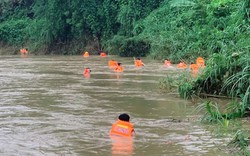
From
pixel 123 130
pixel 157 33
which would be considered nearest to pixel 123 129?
pixel 123 130

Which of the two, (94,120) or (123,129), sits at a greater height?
(123,129)

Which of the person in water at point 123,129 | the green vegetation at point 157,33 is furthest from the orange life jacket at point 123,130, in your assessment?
the green vegetation at point 157,33

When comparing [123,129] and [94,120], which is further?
[94,120]

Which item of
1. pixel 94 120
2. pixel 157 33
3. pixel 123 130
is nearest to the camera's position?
pixel 123 130

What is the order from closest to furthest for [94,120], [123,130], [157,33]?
[123,130] < [94,120] < [157,33]

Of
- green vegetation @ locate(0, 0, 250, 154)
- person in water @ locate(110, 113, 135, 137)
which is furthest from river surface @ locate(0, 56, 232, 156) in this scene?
green vegetation @ locate(0, 0, 250, 154)

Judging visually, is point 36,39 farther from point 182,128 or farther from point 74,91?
point 182,128

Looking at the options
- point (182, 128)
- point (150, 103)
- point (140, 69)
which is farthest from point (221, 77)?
point (140, 69)

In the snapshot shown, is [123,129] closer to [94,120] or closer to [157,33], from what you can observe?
[94,120]

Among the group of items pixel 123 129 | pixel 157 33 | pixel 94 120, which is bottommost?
pixel 94 120

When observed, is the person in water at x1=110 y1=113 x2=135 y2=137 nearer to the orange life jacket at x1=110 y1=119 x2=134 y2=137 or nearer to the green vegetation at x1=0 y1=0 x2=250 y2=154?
the orange life jacket at x1=110 y1=119 x2=134 y2=137

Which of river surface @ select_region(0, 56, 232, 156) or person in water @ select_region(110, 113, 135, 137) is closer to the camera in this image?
river surface @ select_region(0, 56, 232, 156)

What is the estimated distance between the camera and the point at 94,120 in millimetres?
9008

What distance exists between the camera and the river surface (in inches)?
265
